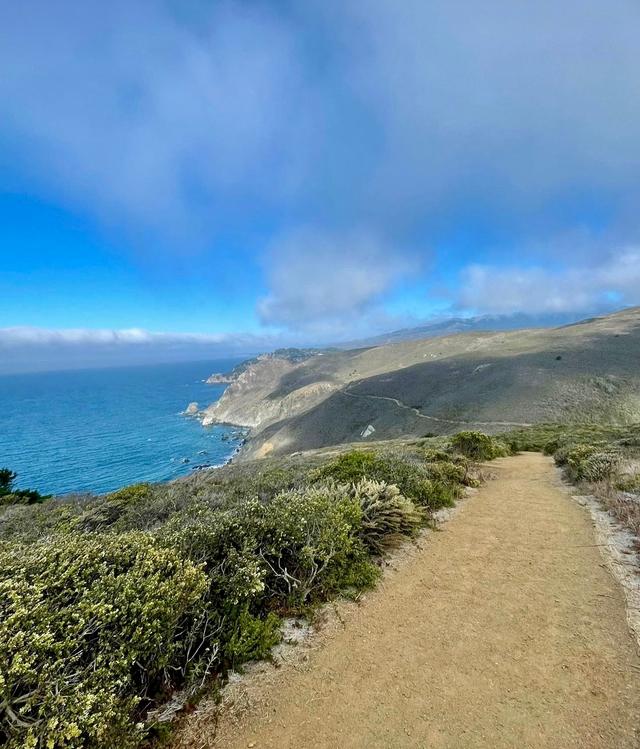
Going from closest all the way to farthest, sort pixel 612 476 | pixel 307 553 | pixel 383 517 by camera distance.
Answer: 1. pixel 307 553
2. pixel 383 517
3. pixel 612 476

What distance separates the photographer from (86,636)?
3580mm

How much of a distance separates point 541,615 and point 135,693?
17.2 feet

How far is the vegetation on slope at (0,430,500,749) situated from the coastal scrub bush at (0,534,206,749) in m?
0.01

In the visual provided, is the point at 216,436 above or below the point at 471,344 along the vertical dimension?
below

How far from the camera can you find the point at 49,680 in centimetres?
303

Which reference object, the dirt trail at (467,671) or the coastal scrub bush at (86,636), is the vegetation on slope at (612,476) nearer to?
the dirt trail at (467,671)

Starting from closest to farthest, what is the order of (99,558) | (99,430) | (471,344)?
(99,558)
(99,430)
(471,344)

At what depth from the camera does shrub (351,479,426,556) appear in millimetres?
7512

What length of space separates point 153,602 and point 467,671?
3.65 meters

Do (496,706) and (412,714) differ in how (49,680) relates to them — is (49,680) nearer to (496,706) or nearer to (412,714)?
(412,714)

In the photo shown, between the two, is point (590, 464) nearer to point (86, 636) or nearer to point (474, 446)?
point (474, 446)

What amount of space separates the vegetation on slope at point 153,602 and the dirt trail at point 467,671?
2.02ft

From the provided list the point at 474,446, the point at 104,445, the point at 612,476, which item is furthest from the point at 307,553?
the point at 104,445

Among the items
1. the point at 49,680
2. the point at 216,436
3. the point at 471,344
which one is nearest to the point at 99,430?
the point at 216,436
